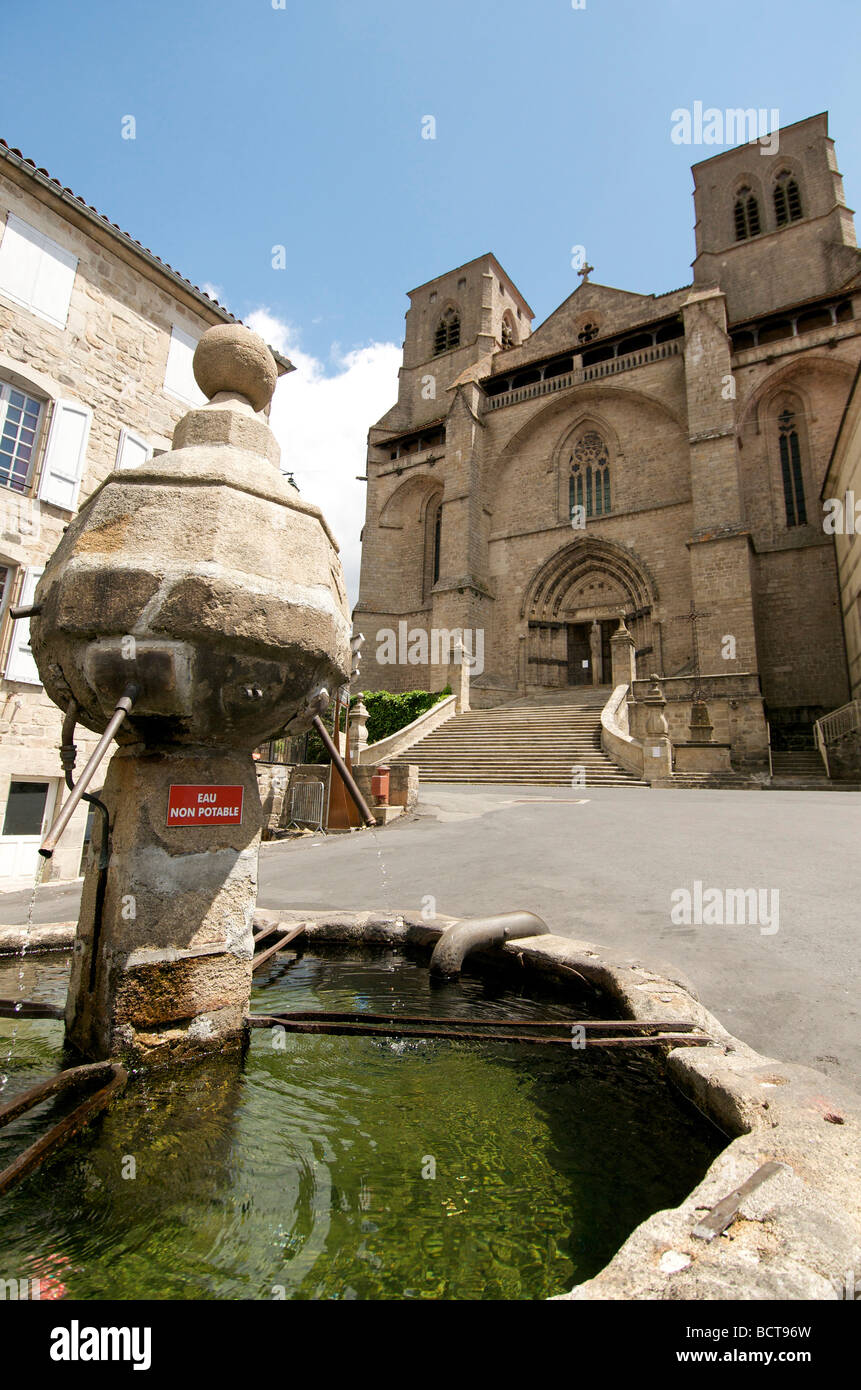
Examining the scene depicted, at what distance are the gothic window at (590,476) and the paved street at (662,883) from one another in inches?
693

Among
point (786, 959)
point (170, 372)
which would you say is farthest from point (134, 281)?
point (786, 959)

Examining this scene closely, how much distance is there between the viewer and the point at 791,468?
21.0 meters

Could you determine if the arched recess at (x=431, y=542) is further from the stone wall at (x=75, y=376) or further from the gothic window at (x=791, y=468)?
the stone wall at (x=75, y=376)

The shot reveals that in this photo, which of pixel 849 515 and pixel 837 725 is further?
pixel 849 515

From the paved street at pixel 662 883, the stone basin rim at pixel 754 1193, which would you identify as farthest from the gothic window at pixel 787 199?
the stone basin rim at pixel 754 1193

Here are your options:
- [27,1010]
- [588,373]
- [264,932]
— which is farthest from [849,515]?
[27,1010]

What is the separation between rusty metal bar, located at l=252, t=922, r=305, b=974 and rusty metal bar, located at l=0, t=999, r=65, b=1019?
2.28ft

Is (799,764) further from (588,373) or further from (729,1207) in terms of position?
(588,373)

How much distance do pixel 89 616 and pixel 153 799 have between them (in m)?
0.65

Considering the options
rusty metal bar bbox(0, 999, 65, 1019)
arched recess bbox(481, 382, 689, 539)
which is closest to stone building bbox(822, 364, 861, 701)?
arched recess bbox(481, 382, 689, 539)

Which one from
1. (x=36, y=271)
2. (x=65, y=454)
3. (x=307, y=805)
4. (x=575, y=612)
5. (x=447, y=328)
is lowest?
(x=307, y=805)

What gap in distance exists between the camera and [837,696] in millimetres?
18812

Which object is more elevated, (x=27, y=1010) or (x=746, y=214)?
(x=746, y=214)

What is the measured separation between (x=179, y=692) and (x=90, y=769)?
354 mm
